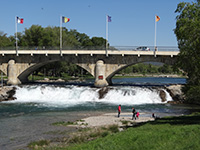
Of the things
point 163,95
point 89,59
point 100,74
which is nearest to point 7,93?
point 89,59

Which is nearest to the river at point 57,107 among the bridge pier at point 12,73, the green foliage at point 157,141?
the bridge pier at point 12,73

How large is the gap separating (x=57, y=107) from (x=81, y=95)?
10.9 m

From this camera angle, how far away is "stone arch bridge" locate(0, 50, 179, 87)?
183ft

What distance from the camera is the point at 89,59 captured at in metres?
59.4

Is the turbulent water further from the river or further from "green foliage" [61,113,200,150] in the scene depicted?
"green foliage" [61,113,200,150]

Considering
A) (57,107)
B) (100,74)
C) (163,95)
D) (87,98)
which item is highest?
Answer: (100,74)

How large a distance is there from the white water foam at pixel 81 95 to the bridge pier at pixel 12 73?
640 centimetres

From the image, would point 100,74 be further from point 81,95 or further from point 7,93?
point 7,93

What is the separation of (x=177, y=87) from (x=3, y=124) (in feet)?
110

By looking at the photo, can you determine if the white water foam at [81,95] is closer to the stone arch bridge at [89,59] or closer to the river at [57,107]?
the river at [57,107]

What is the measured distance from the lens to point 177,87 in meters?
52.5

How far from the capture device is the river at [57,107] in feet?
85.5

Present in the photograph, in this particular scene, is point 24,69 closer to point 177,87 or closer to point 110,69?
point 110,69

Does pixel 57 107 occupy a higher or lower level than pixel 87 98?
lower
